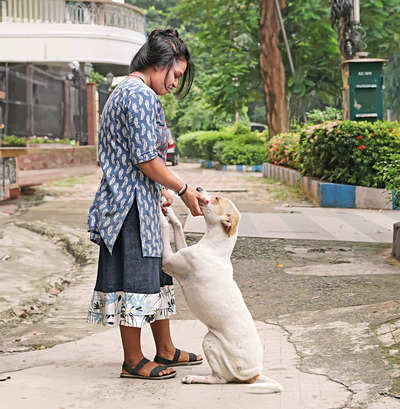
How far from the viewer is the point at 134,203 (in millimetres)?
3600

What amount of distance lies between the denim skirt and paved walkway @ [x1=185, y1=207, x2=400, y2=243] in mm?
5345

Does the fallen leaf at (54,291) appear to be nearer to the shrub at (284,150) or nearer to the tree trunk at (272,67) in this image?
the shrub at (284,150)

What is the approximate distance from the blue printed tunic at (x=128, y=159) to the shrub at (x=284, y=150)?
13649mm

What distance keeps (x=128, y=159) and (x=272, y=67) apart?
2045 cm

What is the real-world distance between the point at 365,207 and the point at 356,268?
518 cm

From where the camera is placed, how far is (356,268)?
6.87 meters

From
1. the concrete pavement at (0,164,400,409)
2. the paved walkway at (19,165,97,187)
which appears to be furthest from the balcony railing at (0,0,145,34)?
the concrete pavement at (0,164,400,409)

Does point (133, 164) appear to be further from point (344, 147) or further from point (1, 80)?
point (1, 80)

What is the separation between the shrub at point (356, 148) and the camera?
11922 millimetres

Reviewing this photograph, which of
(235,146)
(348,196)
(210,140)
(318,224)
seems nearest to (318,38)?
(235,146)

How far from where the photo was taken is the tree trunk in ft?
75.7

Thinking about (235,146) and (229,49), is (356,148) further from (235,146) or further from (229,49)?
(235,146)

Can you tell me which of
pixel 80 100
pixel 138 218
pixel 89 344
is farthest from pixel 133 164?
pixel 80 100

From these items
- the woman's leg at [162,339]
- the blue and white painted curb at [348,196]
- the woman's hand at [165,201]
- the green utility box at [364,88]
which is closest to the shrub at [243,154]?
the green utility box at [364,88]
